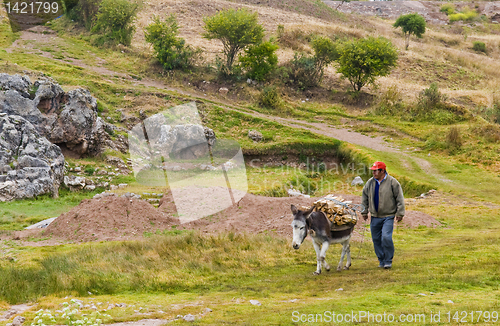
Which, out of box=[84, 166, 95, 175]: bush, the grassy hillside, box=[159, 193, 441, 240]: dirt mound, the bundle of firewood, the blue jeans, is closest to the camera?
the grassy hillside

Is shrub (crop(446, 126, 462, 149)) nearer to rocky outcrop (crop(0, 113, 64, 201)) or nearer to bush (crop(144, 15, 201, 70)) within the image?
bush (crop(144, 15, 201, 70))

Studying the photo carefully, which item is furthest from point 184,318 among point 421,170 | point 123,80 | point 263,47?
point 263,47

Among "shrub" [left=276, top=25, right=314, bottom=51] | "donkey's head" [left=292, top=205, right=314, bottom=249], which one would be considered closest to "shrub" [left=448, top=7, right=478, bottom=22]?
"shrub" [left=276, top=25, right=314, bottom=51]

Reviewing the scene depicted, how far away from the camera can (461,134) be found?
108ft

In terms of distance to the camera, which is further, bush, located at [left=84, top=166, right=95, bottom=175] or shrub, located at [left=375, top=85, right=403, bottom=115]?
shrub, located at [left=375, top=85, right=403, bottom=115]

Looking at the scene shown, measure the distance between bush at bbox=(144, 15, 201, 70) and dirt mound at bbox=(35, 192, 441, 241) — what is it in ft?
95.0

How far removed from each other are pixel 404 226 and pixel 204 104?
2552cm

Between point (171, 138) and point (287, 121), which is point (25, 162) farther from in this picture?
point (287, 121)

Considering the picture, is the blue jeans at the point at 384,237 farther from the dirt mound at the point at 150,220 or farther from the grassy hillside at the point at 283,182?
the dirt mound at the point at 150,220

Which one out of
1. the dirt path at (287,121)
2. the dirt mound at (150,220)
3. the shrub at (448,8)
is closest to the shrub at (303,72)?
the dirt path at (287,121)

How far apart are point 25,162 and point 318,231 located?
19.1 meters

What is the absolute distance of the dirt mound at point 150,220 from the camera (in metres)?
16.5

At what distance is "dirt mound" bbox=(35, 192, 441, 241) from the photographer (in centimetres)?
1645

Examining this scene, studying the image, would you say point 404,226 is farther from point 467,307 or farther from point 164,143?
point 164,143
